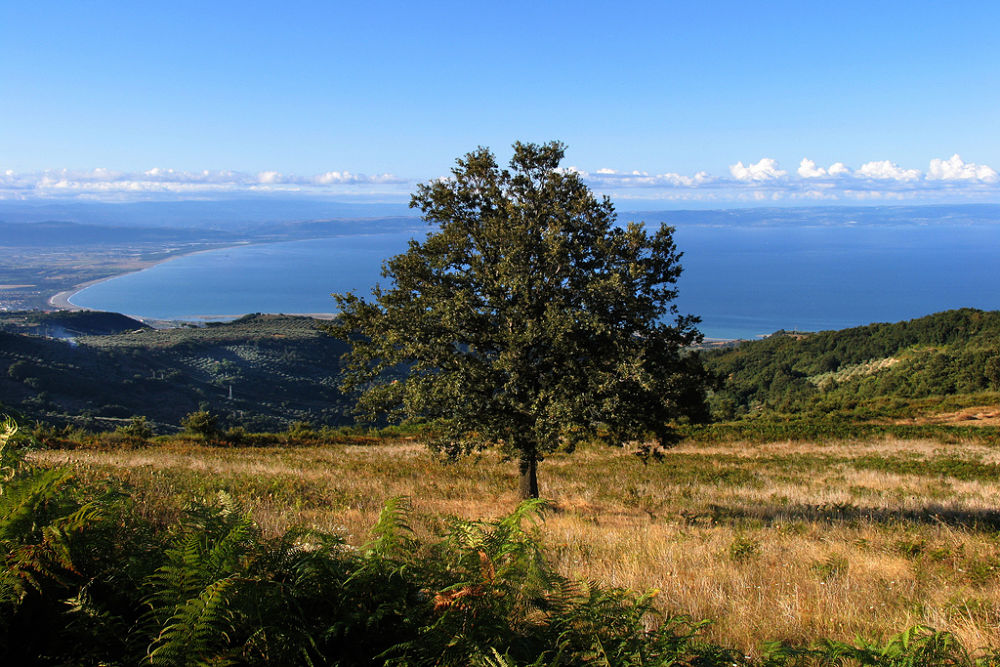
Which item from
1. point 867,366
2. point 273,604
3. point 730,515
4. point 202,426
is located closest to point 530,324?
point 730,515

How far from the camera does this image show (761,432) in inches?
1144

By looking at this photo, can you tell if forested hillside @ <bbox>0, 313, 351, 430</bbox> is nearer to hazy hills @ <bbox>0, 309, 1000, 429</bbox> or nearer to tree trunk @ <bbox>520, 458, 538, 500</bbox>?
hazy hills @ <bbox>0, 309, 1000, 429</bbox>

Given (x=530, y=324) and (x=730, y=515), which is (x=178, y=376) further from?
(x=730, y=515)

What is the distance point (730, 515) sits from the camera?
1056cm

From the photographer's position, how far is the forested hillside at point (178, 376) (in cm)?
4953

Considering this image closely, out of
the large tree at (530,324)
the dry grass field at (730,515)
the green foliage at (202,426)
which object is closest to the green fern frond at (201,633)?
the dry grass field at (730,515)

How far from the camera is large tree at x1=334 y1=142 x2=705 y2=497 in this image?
9.46m

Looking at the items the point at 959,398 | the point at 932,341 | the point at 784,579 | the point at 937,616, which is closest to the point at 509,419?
the point at 784,579

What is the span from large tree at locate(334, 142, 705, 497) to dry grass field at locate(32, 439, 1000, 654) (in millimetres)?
1672

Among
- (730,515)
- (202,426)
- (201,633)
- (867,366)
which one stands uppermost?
Answer: (201,633)

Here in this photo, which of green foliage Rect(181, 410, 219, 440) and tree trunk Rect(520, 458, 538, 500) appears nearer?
tree trunk Rect(520, 458, 538, 500)

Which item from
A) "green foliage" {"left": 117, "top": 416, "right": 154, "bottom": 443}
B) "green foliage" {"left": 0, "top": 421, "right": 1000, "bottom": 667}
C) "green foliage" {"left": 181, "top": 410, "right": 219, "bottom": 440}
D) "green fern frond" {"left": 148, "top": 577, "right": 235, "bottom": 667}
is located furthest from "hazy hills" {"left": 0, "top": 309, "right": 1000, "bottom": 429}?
"green fern frond" {"left": 148, "top": 577, "right": 235, "bottom": 667}

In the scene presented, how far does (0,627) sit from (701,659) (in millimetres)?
3022

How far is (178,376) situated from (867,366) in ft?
257
